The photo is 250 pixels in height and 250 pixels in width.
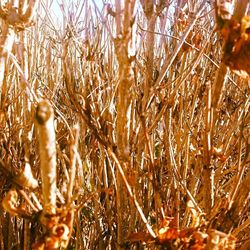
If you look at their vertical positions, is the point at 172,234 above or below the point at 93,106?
below

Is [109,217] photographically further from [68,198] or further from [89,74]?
[68,198]

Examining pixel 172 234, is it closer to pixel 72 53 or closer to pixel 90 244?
pixel 90 244

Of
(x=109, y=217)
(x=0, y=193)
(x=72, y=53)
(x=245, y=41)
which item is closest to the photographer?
(x=245, y=41)

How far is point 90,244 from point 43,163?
4.08 feet

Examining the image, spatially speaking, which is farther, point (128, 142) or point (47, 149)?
point (128, 142)

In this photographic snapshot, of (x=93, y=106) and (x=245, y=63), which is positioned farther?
(x=93, y=106)

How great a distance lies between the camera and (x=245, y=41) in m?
0.83

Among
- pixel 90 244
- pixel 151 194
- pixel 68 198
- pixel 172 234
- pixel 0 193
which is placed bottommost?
pixel 90 244

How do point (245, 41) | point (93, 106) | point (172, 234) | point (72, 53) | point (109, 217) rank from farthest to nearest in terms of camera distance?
point (72, 53) < point (109, 217) < point (93, 106) < point (172, 234) < point (245, 41)

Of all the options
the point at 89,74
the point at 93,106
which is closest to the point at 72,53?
the point at 89,74

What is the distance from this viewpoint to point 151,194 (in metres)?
1.88

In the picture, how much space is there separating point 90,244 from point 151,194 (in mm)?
416

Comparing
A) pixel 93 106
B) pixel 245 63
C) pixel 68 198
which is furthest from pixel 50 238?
pixel 93 106

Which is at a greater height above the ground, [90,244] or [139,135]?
[139,135]
